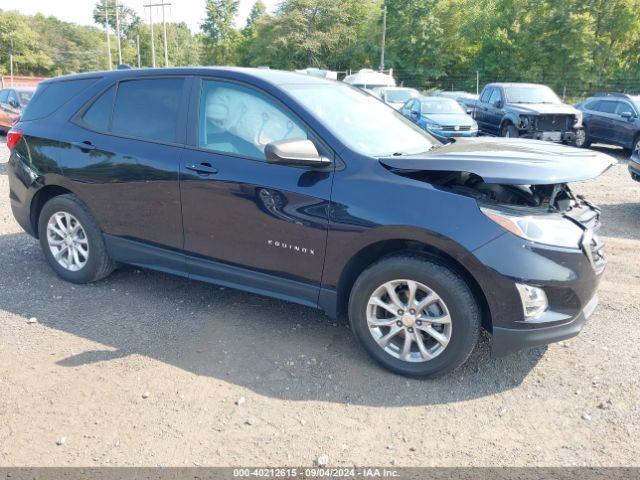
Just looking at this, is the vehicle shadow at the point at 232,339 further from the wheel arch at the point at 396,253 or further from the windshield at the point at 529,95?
the windshield at the point at 529,95

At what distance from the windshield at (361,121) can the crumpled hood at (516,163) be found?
328 mm

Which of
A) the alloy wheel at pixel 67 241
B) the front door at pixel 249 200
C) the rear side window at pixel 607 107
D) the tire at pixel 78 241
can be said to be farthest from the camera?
the rear side window at pixel 607 107

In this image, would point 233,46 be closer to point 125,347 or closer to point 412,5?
point 412,5

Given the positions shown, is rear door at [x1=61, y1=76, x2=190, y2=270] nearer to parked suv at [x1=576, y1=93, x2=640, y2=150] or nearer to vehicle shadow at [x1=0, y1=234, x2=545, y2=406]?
vehicle shadow at [x1=0, y1=234, x2=545, y2=406]

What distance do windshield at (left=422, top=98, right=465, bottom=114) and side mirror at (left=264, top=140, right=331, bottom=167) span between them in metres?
12.7

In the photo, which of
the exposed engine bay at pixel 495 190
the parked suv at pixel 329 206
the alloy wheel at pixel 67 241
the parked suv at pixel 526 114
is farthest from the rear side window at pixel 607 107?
the alloy wheel at pixel 67 241

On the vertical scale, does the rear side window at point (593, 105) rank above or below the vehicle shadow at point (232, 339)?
above

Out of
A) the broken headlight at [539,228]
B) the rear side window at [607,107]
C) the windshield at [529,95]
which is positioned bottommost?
the broken headlight at [539,228]

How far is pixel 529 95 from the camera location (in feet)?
49.0

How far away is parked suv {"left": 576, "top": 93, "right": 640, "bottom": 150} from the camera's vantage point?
1312 centimetres

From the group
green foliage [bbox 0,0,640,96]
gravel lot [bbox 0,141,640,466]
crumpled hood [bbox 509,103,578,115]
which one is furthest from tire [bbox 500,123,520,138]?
green foliage [bbox 0,0,640,96]

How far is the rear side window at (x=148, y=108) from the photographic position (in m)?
4.11

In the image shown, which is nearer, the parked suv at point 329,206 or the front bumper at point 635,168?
the parked suv at point 329,206

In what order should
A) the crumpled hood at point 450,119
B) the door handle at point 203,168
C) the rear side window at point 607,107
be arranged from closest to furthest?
the door handle at point 203,168
the rear side window at point 607,107
the crumpled hood at point 450,119
